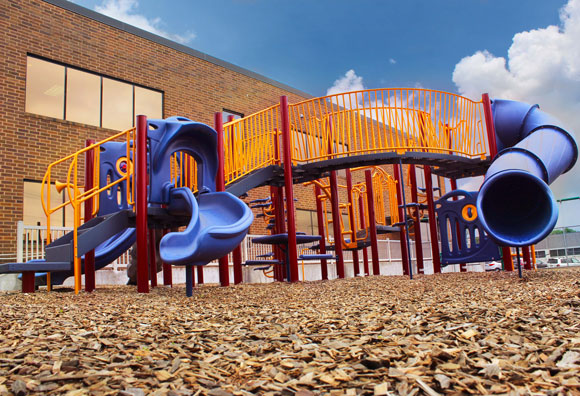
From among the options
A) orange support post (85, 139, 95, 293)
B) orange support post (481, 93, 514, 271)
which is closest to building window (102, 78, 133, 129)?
orange support post (85, 139, 95, 293)

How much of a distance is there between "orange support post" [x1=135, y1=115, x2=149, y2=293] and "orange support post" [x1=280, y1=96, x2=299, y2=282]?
2487mm

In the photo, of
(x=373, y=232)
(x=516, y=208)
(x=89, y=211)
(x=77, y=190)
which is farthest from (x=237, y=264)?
(x=516, y=208)

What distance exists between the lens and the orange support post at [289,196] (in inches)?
307

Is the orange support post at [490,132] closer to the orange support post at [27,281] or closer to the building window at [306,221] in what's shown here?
the orange support post at [27,281]

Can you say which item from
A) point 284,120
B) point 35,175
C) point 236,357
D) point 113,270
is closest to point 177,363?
point 236,357

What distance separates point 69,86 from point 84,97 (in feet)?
1.68

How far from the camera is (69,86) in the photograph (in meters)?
14.0

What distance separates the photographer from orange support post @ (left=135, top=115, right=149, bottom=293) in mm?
6129

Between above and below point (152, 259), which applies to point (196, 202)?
above

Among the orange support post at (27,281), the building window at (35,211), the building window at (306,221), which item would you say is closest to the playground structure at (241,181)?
the orange support post at (27,281)

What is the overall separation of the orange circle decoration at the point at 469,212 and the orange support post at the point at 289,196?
3711mm

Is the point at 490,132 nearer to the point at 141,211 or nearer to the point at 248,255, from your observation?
the point at 141,211

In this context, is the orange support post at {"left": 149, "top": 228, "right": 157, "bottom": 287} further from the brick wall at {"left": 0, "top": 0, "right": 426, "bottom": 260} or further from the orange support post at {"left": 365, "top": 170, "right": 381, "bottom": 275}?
the brick wall at {"left": 0, "top": 0, "right": 426, "bottom": 260}

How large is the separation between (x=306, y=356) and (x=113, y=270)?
11.1 meters
